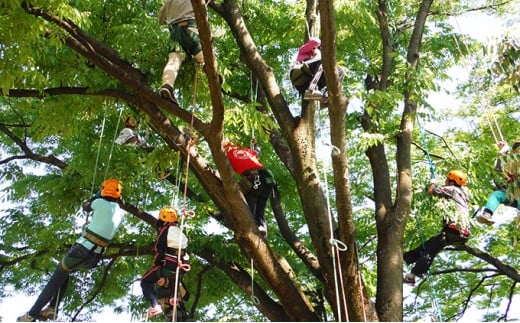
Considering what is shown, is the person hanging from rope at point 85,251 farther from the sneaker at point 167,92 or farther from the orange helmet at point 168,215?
the sneaker at point 167,92

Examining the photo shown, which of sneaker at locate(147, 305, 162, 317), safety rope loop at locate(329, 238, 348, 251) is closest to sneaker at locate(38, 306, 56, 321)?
sneaker at locate(147, 305, 162, 317)

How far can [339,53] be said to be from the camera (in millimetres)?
7887

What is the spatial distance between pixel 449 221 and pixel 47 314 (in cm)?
427

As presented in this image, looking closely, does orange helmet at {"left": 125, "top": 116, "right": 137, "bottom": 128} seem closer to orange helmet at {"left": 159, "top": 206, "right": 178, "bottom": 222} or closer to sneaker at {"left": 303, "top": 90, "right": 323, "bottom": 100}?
orange helmet at {"left": 159, "top": 206, "right": 178, "bottom": 222}

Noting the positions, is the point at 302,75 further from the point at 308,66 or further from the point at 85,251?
the point at 85,251

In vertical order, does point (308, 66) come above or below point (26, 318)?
above

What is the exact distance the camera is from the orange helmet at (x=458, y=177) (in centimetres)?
589

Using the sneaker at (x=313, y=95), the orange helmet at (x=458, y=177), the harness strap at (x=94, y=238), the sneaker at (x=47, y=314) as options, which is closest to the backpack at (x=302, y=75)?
the sneaker at (x=313, y=95)

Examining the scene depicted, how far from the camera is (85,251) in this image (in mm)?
5281

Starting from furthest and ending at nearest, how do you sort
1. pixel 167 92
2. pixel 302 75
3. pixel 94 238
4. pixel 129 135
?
pixel 129 135
pixel 94 238
pixel 302 75
pixel 167 92

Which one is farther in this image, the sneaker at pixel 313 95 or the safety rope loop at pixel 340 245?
the sneaker at pixel 313 95

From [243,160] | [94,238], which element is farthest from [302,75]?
[94,238]

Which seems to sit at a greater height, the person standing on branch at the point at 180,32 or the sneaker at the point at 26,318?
the person standing on branch at the point at 180,32

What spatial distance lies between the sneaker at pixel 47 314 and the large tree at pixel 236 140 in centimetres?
149
